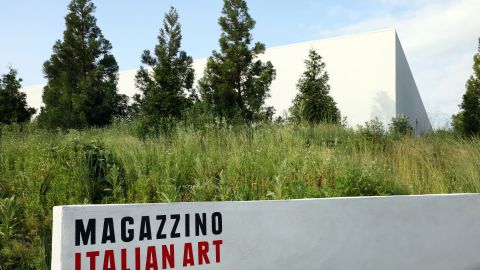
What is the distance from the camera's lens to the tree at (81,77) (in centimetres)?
1638

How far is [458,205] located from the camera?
6031mm

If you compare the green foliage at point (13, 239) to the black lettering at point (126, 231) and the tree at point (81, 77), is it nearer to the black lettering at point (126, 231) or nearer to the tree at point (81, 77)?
the black lettering at point (126, 231)

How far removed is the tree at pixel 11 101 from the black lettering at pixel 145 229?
19.4 metres

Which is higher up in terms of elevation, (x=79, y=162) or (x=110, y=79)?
(x=110, y=79)

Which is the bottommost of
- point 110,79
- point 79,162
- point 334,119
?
point 79,162

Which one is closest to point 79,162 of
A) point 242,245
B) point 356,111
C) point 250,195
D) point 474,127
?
point 250,195

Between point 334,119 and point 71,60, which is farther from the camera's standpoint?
point 71,60

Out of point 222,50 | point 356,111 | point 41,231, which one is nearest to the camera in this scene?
point 41,231

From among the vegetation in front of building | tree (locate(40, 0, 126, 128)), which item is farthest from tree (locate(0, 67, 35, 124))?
the vegetation in front of building

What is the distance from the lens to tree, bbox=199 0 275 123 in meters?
14.8

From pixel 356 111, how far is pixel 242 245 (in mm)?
18826

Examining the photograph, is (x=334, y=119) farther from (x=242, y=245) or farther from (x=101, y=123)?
(x=242, y=245)

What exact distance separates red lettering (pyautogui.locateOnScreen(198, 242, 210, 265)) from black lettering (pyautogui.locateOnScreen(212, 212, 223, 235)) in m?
0.13

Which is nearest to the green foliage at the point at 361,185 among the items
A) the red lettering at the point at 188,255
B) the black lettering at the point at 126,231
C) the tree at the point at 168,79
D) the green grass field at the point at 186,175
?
the green grass field at the point at 186,175
